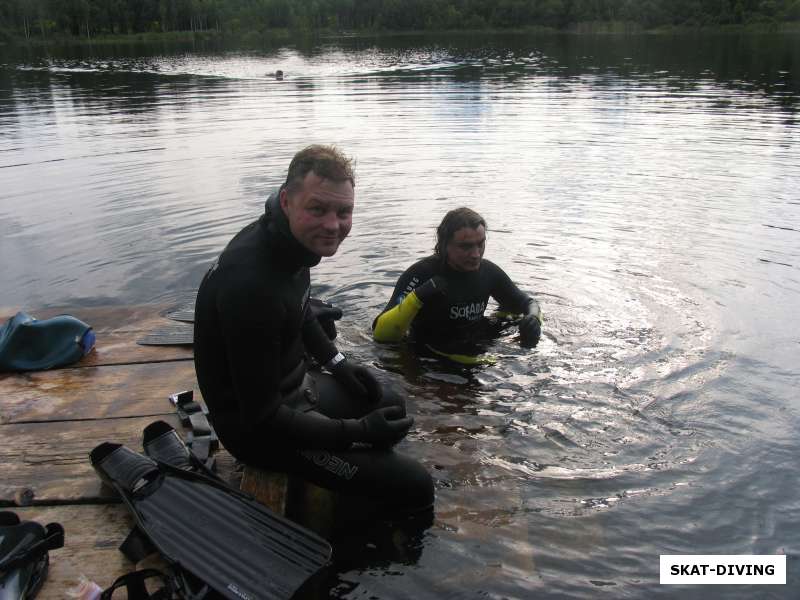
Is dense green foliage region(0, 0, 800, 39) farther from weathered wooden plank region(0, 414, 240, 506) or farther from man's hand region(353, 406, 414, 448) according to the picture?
weathered wooden plank region(0, 414, 240, 506)

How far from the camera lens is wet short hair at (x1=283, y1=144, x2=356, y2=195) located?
3.13m

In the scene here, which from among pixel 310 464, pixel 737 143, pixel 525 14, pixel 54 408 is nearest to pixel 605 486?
pixel 310 464

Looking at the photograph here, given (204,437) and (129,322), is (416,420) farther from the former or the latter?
(129,322)

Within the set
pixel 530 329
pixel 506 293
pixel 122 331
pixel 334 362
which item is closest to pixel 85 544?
pixel 334 362

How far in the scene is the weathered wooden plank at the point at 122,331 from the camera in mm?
5039

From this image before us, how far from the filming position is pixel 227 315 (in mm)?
3004

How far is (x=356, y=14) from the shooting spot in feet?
372

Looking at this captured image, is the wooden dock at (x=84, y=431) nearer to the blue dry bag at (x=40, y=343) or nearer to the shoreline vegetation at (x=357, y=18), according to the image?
the blue dry bag at (x=40, y=343)

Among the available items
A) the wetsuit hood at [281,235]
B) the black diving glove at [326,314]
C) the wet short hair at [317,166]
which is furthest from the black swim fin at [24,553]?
the black diving glove at [326,314]

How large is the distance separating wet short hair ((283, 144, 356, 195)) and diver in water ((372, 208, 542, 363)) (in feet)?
7.73

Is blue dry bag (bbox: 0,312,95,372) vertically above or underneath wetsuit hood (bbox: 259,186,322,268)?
underneath

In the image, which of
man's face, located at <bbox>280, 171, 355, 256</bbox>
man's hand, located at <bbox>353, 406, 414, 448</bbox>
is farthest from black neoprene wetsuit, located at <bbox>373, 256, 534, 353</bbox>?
man's face, located at <bbox>280, 171, 355, 256</bbox>

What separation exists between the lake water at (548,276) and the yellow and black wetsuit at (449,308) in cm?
29

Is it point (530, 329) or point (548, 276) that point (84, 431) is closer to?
point (530, 329)
